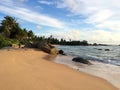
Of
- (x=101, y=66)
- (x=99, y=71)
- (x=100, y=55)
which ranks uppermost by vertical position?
(x=99, y=71)

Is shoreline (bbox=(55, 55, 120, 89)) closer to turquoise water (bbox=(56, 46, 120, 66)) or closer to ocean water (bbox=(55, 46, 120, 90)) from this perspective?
ocean water (bbox=(55, 46, 120, 90))

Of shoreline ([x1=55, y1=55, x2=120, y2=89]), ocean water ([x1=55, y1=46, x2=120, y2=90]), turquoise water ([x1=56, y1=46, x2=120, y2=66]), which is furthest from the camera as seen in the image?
turquoise water ([x1=56, y1=46, x2=120, y2=66])

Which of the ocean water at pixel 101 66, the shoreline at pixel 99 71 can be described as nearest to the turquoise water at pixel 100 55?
the ocean water at pixel 101 66

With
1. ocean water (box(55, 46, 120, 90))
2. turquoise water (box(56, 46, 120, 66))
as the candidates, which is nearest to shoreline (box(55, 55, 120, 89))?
ocean water (box(55, 46, 120, 90))

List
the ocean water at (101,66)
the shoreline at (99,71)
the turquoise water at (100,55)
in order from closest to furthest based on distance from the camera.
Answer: the shoreline at (99,71) → the ocean water at (101,66) → the turquoise water at (100,55)

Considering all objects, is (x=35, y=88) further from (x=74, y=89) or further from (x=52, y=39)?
(x=52, y=39)

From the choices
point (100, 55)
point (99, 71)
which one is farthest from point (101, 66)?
point (100, 55)

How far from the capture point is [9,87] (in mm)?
6312

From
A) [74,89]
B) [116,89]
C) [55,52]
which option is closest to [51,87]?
[74,89]

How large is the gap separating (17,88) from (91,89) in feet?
9.58

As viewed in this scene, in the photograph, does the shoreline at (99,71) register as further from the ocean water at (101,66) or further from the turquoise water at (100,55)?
the turquoise water at (100,55)

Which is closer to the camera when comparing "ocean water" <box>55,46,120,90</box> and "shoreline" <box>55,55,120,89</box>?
"shoreline" <box>55,55,120,89</box>

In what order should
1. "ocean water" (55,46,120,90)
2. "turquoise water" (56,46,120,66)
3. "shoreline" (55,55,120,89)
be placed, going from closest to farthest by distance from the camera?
"shoreline" (55,55,120,89)
"ocean water" (55,46,120,90)
"turquoise water" (56,46,120,66)

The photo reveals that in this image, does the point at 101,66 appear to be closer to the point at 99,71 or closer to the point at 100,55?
the point at 99,71
